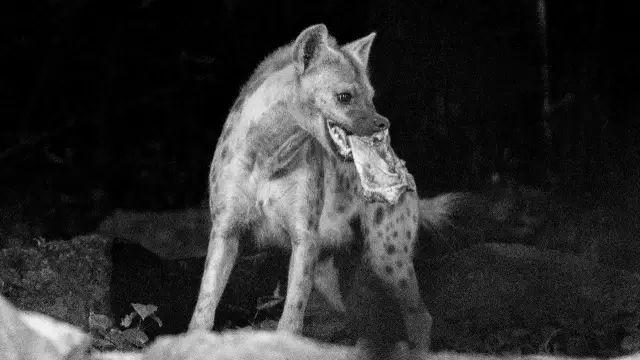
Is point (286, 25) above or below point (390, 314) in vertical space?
above

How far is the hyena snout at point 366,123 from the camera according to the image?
14.9 feet

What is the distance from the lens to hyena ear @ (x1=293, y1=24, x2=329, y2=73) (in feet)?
15.2

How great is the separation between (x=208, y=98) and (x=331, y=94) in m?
0.73

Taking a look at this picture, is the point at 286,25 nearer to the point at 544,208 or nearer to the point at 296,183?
the point at 296,183

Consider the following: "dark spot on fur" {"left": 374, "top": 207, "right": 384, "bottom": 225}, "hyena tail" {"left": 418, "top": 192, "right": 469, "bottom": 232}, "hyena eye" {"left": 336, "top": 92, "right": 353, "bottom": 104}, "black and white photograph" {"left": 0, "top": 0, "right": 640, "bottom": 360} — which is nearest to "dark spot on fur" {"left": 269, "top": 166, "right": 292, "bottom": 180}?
"black and white photograph" {"left": 0, "top": 0, "right": 640, "bottom": 360}

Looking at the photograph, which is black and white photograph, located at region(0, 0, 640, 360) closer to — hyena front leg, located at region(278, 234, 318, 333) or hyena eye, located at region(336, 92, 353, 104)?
hyena front leg, located at region(278, 234, 318, 333)

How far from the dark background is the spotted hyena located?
0.31 meters

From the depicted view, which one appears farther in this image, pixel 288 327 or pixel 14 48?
pixel 14 48

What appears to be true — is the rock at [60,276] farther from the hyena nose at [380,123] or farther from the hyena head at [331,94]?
the hyena nose at [380,123]

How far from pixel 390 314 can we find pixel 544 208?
0.91 meters

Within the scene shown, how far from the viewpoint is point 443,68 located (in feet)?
17.4

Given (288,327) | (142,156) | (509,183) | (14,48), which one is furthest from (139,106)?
(509,183)

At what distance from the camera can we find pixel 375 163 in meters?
4.76

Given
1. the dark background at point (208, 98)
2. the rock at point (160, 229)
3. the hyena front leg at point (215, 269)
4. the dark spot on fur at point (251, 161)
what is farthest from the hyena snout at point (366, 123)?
the rock at point (160, 229)
